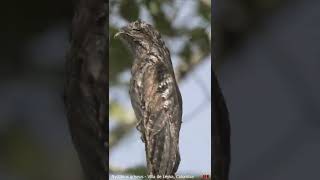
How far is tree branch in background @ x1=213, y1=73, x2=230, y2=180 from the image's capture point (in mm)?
2033

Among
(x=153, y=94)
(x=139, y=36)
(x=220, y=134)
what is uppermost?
(x=139, y=36)

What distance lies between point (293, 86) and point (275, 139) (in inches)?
7.0

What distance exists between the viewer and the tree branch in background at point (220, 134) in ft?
6.67

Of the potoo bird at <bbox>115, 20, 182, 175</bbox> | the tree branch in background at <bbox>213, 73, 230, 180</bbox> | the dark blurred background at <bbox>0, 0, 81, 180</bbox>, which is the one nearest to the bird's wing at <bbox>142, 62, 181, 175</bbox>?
the potoo bird at <bbox>115, 20, 182, 175</bbox>

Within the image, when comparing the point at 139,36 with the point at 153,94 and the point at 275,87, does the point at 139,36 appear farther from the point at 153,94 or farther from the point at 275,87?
the point at 275,87

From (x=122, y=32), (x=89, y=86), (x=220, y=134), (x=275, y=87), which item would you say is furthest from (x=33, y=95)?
(x=275, y=87)

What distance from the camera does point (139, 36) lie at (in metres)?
2.02

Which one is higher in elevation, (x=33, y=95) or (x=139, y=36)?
(x=139, y=36)

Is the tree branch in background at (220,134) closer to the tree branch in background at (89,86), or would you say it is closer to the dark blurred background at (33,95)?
the tree branch in background at (89,86)

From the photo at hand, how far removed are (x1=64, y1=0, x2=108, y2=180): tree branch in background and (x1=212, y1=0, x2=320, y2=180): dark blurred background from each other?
370 millimetres

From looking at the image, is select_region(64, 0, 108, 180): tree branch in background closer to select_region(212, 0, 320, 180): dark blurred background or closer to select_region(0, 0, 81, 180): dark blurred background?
select_region(0, 0, 81, 180): dark blurred background

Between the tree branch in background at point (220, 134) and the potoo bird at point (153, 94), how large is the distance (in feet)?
0.39

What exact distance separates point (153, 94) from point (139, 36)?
0.18 m

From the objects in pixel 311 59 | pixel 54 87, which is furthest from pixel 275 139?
pixel 54 87
